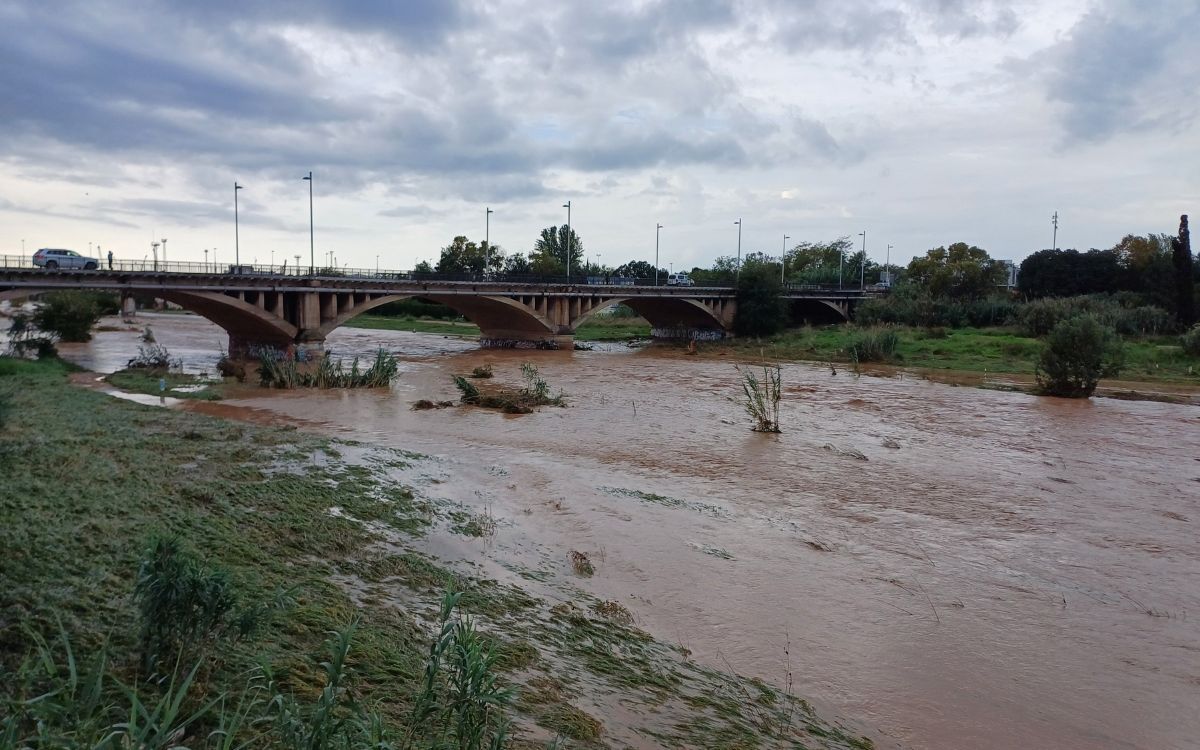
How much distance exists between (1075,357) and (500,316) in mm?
34693

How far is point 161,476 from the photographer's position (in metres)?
10.1

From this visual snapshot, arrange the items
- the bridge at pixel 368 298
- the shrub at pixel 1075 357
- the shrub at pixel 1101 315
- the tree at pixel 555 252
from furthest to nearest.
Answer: the tree at pixel 555 252 < the shrub at pixel 1101 315 < the bridge at pixel 368 298 < the shrub at pixel 1075 357

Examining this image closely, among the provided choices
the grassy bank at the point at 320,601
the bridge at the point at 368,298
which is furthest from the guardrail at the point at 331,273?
the grassy bank at the point at 320,601

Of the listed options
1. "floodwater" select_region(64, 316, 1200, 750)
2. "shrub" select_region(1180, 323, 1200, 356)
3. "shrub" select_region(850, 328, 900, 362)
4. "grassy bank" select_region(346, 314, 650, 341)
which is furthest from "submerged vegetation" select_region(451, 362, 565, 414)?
"grassy bank" select_region(346, 314, 650, 341)

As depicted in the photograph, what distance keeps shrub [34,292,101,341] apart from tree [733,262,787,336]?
42449 millimetres

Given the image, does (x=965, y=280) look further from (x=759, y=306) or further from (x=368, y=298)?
(x=368, y=298)

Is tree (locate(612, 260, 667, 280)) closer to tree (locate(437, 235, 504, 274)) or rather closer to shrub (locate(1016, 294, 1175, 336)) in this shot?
tree (locate(437, 235, 504, 274))

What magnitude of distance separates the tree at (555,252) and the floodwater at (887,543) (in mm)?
70433

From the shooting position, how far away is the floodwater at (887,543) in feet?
24.4

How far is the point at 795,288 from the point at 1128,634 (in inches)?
2518

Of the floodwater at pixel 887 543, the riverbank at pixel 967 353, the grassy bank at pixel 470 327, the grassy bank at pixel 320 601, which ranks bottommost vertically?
the floodwater at pixel 887 543

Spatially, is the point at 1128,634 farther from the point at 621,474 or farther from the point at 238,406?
the point at 238,406

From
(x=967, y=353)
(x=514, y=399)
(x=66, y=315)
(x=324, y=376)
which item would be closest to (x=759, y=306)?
(x=967, y=353)

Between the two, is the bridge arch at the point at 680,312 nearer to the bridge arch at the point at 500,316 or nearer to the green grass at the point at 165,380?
the bridge arch at the point at 500,316
